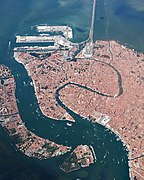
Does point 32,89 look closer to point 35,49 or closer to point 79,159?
point 35,49

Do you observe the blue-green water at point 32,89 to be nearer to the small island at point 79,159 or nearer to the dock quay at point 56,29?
the small island at point 79,159

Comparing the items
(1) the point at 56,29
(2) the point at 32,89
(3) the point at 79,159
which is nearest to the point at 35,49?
(1) the point at 56,29

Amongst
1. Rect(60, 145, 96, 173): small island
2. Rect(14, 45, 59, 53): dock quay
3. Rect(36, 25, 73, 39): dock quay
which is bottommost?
Rect(60, 145, 96, 173): small island

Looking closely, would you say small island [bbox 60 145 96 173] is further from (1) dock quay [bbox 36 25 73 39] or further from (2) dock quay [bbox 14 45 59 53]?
(1) dock quay [bbox 36 25 73 39]

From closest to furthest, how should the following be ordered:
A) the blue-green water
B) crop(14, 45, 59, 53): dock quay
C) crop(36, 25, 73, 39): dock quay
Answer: the blue-green water, crop(14, 45, 59, 53): dock quay, crop(36, 25, 73, 39): dock quay

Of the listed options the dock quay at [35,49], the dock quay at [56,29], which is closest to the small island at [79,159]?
the dock quay at [35,49]

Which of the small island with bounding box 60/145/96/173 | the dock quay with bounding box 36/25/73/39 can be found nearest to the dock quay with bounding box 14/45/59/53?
the dock quay with bounding box 36/25/73/39

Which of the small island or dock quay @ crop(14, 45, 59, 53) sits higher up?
dock quay @ crop(14, 45, 59, 53)

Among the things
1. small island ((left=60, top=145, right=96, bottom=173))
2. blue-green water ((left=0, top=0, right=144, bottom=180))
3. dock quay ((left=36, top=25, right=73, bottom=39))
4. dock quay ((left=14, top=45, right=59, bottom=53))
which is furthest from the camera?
dock quay ((left=36, top=25, right=73, bottom=39))

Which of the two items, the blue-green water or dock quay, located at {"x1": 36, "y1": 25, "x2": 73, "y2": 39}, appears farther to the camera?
dock quay, located at {"x1": 36, "y1": 25, "x2": 73, "y2": 39}
